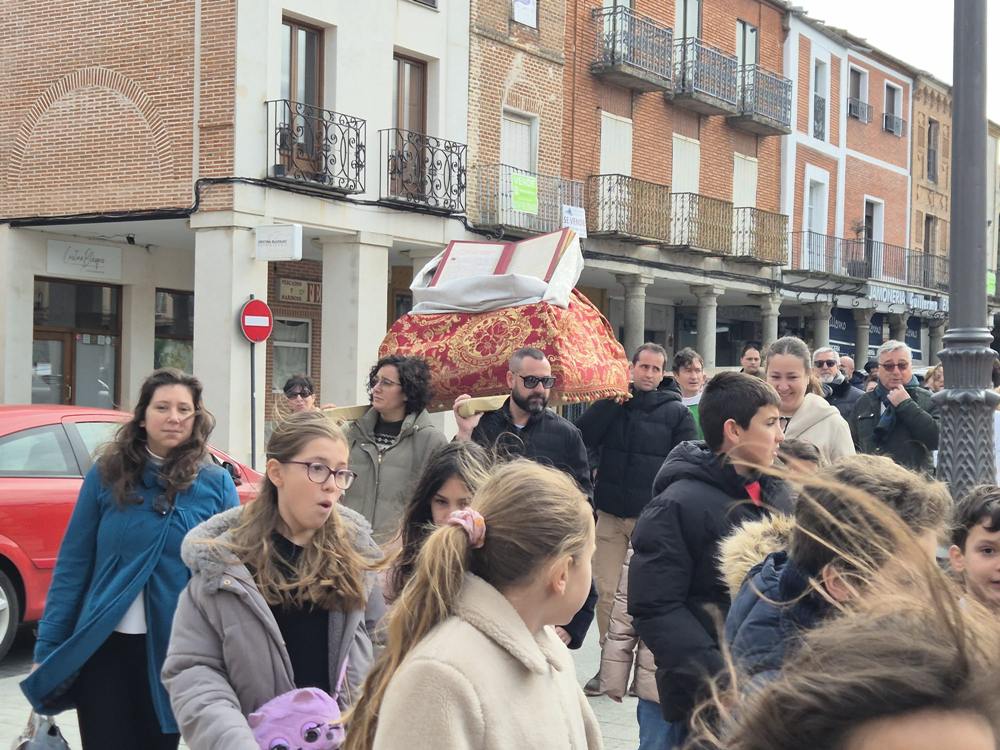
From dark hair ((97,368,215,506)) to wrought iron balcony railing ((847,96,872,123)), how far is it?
109 feet

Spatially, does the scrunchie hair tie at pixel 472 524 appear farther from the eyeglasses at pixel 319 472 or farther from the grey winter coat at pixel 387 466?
the grey winter coat at pixel 387 466

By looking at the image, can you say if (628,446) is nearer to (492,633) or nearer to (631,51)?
(492,633)

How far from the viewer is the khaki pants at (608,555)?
830 centimetres

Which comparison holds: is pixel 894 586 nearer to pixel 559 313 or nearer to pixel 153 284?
pixel 559 313

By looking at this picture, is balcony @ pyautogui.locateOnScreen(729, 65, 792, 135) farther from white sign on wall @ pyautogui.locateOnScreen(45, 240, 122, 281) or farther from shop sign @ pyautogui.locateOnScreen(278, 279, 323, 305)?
white sign on wall @ pyautogui.locateOnScreen(45, 240, 122, 281)

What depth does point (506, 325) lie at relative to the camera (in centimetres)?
797

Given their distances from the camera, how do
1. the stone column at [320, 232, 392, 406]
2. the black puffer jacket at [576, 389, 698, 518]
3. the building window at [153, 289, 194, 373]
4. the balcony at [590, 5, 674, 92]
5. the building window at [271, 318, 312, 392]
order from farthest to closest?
the balcony at [590, 5, 674, 92]
the building window at [271, 318, 312, 392]
the building window at [153, 289, 194, 373]
the stone column at [320, 232, 392, 406]
the black puffer jacket at [576, 389, 698, 518]

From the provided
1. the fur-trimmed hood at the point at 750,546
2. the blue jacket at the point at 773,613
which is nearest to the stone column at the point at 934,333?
the fur-trimmed hood at the point at 750,546

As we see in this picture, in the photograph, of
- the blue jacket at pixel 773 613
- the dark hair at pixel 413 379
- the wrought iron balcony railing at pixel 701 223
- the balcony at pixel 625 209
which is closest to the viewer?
the blue jacket at pixel 773 613

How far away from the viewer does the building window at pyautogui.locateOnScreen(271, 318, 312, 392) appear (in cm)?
2252

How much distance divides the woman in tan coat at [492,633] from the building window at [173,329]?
19.9m

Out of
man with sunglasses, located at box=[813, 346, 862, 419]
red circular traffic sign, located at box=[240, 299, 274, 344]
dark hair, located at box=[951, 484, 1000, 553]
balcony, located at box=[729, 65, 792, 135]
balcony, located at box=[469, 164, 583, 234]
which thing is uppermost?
balcony, located at box=[729, 65, 792, 135]

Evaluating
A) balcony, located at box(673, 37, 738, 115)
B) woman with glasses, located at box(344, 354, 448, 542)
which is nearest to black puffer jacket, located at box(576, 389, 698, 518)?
woman with glasses, located at box(344, 354, 448, 542)

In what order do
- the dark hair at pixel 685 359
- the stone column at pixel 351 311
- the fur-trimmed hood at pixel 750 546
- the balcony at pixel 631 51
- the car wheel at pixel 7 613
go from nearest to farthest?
the fur-trimmed hood at pixel 750 546, the car wheel at pixel 7 613, the dark hair at pixel 685 359, the stone column at pixel 351 311, the balcony at pixel 631 51
